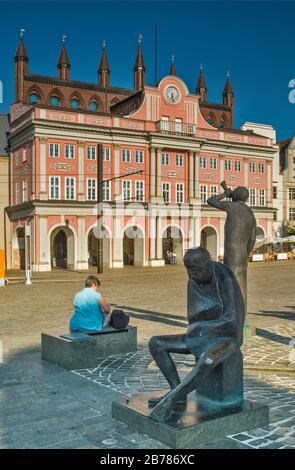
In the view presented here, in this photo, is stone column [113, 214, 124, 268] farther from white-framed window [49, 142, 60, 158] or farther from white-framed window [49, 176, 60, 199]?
white-framed window [49, 142, 60, 158]

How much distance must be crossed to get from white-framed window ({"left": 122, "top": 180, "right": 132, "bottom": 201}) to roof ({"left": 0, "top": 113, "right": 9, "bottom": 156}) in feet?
36.2

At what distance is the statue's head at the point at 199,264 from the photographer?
4973 millimetres

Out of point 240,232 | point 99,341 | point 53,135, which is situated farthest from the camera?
point 53,135

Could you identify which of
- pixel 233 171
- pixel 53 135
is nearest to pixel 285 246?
pixel 233 171

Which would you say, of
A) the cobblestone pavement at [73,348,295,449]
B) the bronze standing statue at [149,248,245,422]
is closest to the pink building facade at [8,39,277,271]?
the cobblestone pavement at [73,348,295,449]

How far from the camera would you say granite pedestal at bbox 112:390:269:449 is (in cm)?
466

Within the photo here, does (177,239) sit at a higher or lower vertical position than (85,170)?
lower

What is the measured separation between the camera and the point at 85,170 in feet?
137

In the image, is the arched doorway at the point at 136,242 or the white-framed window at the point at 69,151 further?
the arched doorway at the point at 136,242

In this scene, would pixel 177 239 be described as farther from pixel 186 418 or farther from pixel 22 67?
pixel 186 418

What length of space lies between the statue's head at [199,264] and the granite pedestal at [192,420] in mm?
1222

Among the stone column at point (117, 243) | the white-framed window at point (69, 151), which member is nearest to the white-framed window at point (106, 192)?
the stone column at point (117, 243)

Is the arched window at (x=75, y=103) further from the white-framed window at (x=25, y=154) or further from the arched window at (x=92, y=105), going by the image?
the white-framed window at (x=25, y=154)
